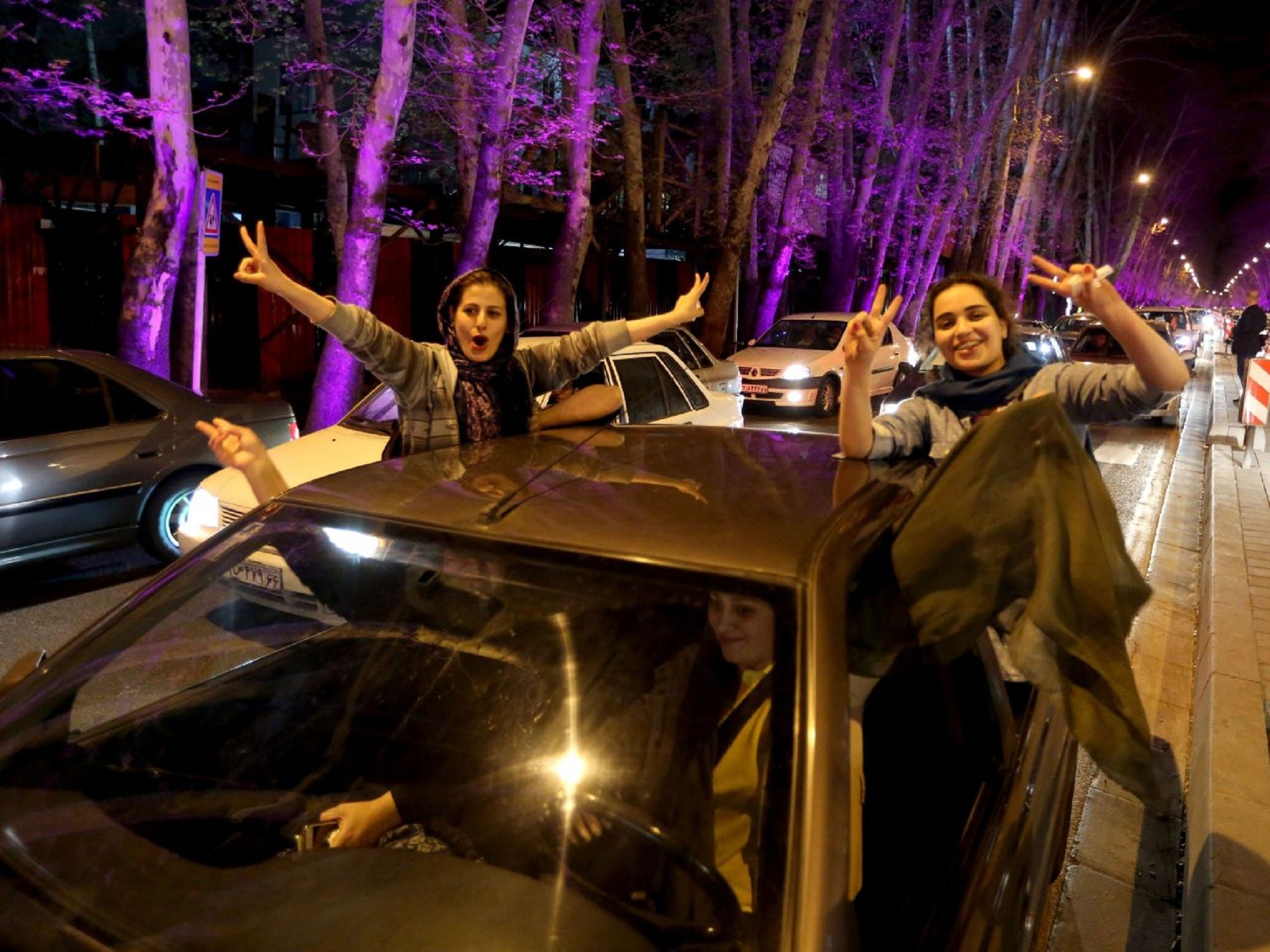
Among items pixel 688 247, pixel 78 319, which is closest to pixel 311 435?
pixel 78 319

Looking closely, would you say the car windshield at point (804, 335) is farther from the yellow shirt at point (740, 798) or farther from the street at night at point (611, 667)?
the yellow shirt at point (740, 798)

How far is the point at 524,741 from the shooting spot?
1.98 m

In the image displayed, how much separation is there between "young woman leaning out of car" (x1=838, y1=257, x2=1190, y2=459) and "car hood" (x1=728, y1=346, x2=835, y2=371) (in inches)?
503

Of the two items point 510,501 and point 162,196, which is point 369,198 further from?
point 510,501

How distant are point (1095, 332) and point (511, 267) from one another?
1185cm

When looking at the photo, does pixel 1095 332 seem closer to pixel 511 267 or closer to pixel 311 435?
pixel 511 267

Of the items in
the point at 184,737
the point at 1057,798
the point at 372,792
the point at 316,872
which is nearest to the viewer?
the point at 316,872

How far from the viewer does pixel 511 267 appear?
21.6 m

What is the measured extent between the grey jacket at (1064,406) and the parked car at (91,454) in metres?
5.31

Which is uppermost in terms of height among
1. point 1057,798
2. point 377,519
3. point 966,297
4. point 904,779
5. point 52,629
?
point 966,297

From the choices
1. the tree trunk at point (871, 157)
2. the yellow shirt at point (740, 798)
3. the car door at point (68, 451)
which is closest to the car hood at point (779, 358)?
the tree trunk at point (871, 157)

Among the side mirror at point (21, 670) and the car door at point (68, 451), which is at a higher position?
the side mirror at point (21, 670)

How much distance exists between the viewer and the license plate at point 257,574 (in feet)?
7.70

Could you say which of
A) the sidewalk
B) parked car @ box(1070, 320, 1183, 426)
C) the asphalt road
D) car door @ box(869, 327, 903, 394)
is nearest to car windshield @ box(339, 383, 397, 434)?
the asphalt road
